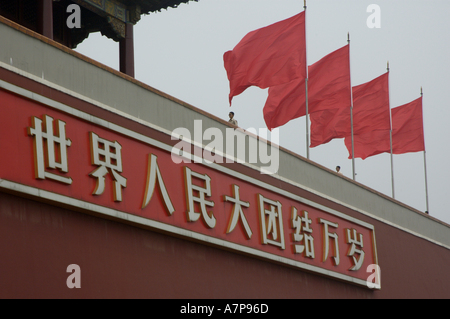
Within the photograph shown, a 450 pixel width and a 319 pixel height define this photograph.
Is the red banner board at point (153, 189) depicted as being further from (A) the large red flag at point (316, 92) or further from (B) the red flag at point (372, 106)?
(B) the red flag at point (372, 106)

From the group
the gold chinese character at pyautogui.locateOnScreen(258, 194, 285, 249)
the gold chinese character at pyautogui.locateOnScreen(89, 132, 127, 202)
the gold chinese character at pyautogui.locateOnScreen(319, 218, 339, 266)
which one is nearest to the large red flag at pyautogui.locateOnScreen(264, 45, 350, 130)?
the gold chinese character at pyautogui.locateOnScreen(319, 218, 339, 266)

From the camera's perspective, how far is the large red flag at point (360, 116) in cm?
1571

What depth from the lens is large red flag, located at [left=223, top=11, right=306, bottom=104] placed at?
13406 millimetres

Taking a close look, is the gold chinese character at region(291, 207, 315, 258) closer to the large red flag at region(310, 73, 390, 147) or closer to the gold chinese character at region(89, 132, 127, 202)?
the gold chinese character at region(89, 132, 127, 202)

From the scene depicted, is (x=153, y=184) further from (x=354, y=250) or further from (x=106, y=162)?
(x=354, y=250)

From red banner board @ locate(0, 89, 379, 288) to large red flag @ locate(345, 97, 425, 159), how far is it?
4267 mm

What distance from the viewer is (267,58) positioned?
13500 millimetres

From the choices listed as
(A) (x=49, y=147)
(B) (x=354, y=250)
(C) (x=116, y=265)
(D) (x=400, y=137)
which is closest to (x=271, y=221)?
(B) (x=354, y=250)

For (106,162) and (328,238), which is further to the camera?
(328,238)

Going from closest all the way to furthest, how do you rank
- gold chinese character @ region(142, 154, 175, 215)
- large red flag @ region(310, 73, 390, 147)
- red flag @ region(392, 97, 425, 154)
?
gold chinese character @ region(142, 154, 175, 215) < large red flag @ region(310, 73, 390, 147) < red flag @ region(392, 97, 425, 154)

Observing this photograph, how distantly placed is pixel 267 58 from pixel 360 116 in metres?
3.50

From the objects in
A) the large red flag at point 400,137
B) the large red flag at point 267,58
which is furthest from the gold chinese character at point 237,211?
the large red flag at point 400,137
